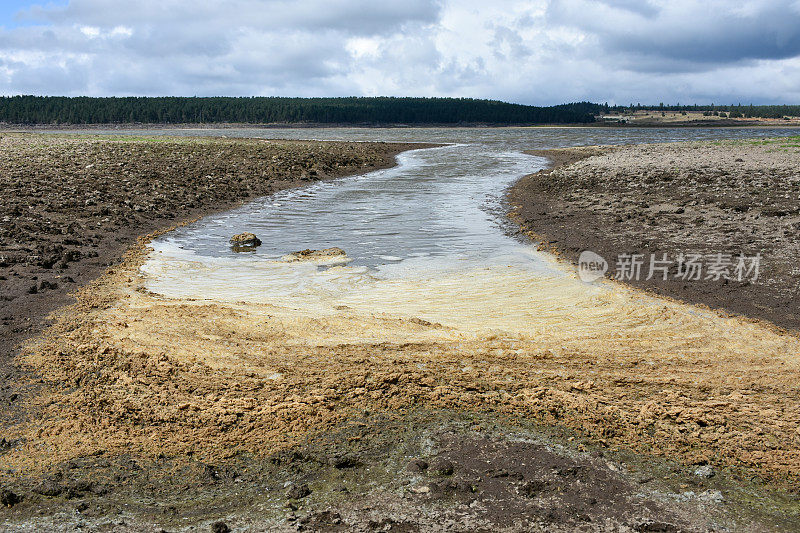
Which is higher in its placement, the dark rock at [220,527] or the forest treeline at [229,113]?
the forest treeline at [229,113]

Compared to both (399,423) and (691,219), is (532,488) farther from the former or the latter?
(691,219)

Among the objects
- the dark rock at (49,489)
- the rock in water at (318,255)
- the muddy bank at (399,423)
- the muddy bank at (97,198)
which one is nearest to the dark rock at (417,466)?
the muddy bank at (399,423)

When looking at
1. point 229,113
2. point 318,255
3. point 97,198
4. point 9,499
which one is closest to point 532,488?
point 9,499

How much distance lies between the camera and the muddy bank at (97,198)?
33.9ft

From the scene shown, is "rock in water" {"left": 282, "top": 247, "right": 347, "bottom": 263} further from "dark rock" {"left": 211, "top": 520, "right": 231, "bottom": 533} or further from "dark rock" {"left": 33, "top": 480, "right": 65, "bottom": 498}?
"dark rock" {"left": 211, "top": 520, "right": 231, "bottom": 533}

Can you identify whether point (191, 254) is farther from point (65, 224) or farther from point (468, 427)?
point (468, 427)

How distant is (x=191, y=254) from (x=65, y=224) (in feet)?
12.7

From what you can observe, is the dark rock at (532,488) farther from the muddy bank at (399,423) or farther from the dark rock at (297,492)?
the dark rock at (297,492)

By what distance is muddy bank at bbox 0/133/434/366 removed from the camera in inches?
406

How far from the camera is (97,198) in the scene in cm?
1889

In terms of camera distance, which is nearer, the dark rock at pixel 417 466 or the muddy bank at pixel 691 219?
the dark rock at pixel 417 466

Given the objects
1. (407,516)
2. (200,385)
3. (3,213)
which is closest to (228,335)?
(200,385)

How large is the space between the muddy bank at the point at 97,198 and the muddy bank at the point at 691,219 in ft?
31.9

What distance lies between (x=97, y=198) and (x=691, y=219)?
55.1 ft
